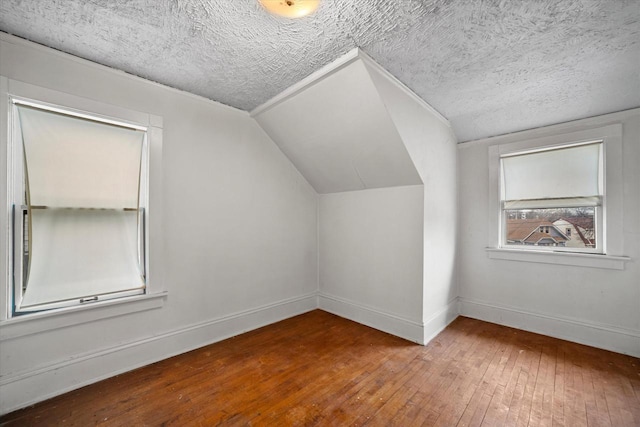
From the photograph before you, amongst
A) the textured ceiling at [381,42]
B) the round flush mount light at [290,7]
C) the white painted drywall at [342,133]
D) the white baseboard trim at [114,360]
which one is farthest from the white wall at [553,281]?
the round flush mount light at [290,7]

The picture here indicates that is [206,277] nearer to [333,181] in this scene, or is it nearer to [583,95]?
[333,181]

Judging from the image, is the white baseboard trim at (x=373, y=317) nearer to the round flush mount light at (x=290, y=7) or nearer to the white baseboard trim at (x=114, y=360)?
the white baseboard trim at (x=114, y=360)

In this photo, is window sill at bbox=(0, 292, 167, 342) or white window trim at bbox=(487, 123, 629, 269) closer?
window sill at bbox=(0, 292, 167, 342)

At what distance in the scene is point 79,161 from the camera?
2066 mm

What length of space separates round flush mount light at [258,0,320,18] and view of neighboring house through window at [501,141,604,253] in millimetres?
3070

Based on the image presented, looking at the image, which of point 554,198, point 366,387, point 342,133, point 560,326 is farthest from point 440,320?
point 342,133

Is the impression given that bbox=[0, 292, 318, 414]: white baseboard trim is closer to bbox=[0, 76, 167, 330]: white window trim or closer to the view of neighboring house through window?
bbox=[0, 76, 167, 330]: white window trim

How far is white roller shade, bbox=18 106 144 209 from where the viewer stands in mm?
1914

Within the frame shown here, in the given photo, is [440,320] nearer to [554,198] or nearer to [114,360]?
[554,198]

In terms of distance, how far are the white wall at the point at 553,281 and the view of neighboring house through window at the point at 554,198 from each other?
8.0 inches

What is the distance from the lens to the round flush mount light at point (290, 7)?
1488mm

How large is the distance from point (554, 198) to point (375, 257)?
2.16 m

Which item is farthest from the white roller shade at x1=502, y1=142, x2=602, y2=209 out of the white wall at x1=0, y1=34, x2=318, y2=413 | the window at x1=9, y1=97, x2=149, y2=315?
the window at x1=9, y1=97, x2=149, y2=315

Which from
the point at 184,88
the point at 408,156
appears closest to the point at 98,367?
the point at 184,88
